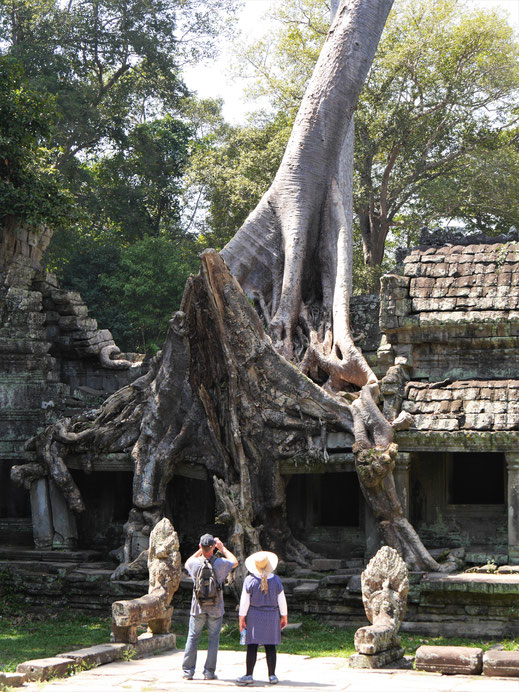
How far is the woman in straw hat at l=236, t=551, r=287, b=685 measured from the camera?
30.1 ft

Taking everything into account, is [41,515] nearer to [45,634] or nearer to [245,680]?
[45,634]

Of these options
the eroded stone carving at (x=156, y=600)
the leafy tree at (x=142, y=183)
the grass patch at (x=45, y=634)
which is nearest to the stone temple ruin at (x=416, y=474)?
the grass patch at (x=45, y=634)

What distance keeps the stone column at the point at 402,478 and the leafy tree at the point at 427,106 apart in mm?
14781

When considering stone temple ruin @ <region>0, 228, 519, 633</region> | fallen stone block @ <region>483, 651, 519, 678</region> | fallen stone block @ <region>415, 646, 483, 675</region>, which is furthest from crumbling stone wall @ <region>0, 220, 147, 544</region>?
fallen stone block @ <region>483, 651, 519, 678</region>

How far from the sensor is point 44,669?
9547 mm

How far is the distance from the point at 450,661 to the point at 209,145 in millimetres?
26755

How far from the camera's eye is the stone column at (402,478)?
48.3 ft

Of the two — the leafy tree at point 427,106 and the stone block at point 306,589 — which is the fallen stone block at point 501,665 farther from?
the leafy tree at point 427,106

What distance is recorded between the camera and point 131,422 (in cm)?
1653

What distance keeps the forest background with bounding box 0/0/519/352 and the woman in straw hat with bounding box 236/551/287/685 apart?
1716 centimetres

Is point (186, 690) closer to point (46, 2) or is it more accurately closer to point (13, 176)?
point (13, 176)

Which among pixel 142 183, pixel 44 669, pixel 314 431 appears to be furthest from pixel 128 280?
pixel 44 669

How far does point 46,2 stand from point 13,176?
517 inches

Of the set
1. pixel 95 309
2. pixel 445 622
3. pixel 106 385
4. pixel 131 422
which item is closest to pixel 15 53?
pixel 95 309
